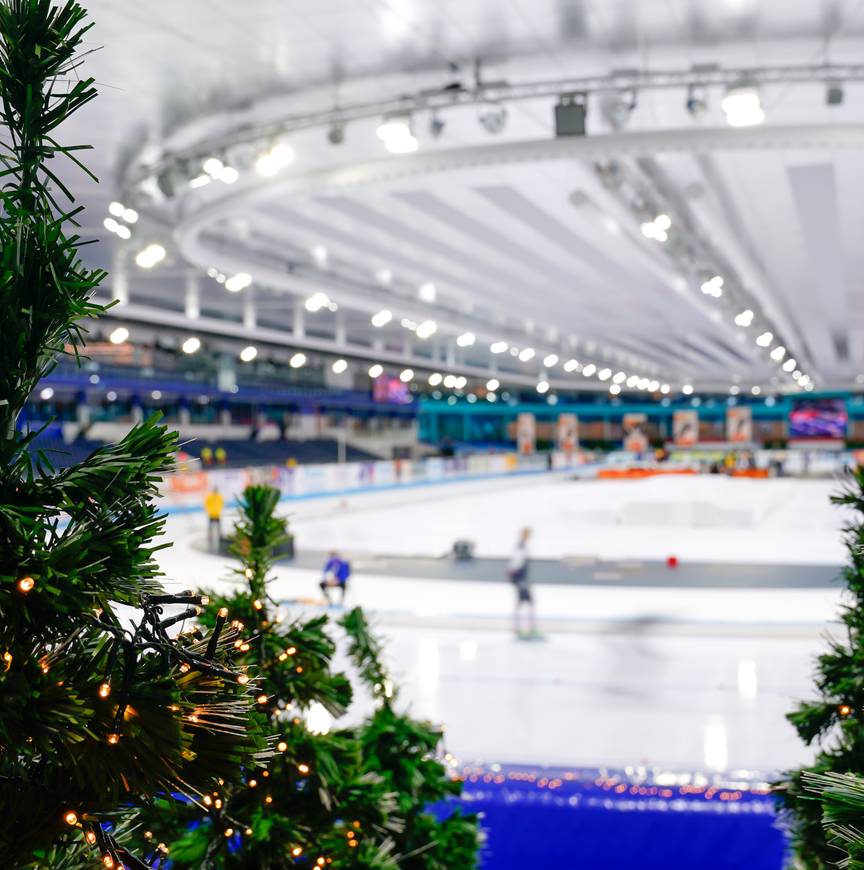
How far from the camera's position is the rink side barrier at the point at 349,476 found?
2128 centimetres

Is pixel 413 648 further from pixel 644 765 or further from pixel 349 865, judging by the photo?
pixel 349 865

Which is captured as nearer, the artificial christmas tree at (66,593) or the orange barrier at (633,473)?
the artificial christmas tree at (66,593)

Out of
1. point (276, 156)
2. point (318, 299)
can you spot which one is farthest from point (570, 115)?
point (318, 299)

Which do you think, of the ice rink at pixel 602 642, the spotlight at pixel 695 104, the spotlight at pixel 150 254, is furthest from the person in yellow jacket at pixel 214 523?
the spotlight at pixel 695 104

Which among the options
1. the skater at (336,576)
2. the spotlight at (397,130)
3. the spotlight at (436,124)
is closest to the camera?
the spotlight at (397,130)

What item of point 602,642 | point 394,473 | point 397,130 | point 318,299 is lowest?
Answer: point 602,642

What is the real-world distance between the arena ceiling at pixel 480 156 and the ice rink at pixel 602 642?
394 cm

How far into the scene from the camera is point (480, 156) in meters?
9.29

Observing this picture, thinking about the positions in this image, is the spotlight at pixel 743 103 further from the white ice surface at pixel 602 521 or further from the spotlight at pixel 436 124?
the white ice surface at pixel 602 521

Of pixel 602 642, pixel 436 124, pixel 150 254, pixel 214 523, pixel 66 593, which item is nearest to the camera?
pixel 66 593

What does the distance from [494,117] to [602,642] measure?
5850 millimetres

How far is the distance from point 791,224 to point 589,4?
28.9 feet

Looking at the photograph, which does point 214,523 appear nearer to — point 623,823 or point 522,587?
point 522,587

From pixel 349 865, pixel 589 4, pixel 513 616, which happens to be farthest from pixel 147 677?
pixel 513 616
